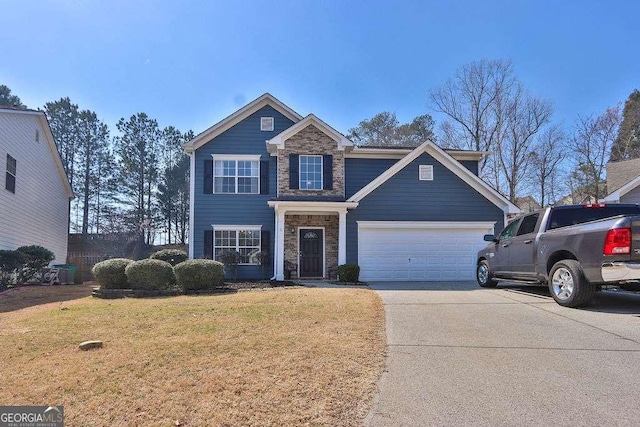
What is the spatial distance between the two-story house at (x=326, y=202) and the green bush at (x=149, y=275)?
4.67 metres

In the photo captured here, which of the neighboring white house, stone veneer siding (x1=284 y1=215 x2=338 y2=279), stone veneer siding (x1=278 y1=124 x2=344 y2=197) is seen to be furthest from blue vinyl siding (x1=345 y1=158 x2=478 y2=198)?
the neighboring white house

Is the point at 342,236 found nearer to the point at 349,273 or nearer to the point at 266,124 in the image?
the point at 349,273

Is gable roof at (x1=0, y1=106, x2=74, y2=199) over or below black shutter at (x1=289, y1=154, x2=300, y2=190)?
over

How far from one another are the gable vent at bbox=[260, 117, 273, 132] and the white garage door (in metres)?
5.56

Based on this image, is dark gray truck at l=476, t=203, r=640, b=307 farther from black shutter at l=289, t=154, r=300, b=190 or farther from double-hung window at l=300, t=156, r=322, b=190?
black shutter at l=289, t=154, r=300, b=190

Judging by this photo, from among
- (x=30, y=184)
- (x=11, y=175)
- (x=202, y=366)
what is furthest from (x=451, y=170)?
(x=30, y=184)

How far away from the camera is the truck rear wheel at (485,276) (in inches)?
469

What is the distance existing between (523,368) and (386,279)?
11.5 m

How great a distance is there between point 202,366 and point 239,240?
13.1m

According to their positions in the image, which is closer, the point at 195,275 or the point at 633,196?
the point at 195,275

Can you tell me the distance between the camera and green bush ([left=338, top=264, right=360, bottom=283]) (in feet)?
49.3

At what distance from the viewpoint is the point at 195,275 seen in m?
12.4

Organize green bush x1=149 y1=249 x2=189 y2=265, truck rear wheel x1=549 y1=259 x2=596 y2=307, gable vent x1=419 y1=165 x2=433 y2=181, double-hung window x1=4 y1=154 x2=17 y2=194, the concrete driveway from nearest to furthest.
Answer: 1. the concrete driveway
2. truck rear wheel x1=549 y1=259 x2=596 y2=307
3. green bush x1=149 y1=249 x2=189 y2=265
4. gable vent x1=419 y1=165 x2=433 y2=181
5. double-hung window x1=4 y1=154 x2=17 y2=194

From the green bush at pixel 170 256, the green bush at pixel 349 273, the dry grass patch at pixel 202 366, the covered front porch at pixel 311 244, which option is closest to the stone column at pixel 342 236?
the covered front porch at pixel 311 244
